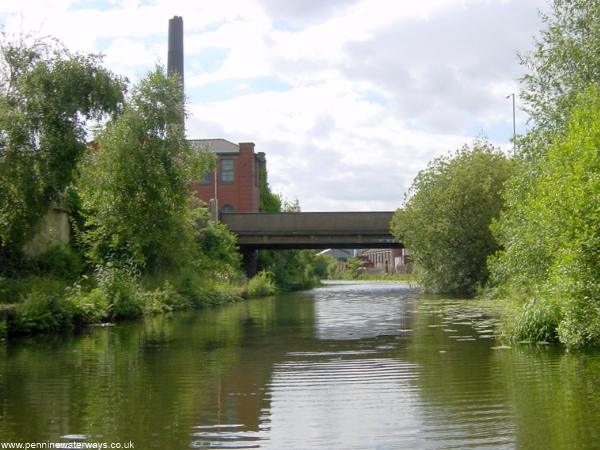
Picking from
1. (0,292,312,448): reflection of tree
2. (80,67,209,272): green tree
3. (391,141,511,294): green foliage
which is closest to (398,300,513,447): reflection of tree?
(0,292,312,448): reflection of tree

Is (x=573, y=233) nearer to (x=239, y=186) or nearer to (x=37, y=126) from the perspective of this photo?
(x=37, y=126)

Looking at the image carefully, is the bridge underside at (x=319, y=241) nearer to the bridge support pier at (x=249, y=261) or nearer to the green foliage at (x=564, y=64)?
the bridge support pier at (x=249, y=261)

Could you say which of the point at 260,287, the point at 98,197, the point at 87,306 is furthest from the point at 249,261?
the point at 87,306

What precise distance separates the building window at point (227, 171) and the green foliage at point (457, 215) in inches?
1000

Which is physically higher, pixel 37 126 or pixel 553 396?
pixel 37 126

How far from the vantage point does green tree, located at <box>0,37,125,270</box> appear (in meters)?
21.6

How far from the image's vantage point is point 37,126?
22141mm

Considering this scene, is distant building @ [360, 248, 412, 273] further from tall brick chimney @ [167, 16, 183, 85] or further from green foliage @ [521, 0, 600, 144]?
A: green foliage @ [521, 0, 600, 144]

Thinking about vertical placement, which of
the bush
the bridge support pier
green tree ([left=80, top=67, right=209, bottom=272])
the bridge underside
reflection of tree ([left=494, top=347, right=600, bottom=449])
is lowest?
reflection of tree ([left=494, top=347, right=600, bottom=449])

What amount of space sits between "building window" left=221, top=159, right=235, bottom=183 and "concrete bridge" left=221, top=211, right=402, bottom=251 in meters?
15.9

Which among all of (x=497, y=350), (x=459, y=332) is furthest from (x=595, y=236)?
(x=459, y=332)

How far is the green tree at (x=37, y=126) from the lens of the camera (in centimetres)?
2161

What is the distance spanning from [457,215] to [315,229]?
10838 millimetres

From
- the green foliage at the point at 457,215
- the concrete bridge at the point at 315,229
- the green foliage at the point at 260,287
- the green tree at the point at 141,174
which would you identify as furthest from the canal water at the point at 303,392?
the concrete bridge at the point at 315,229
